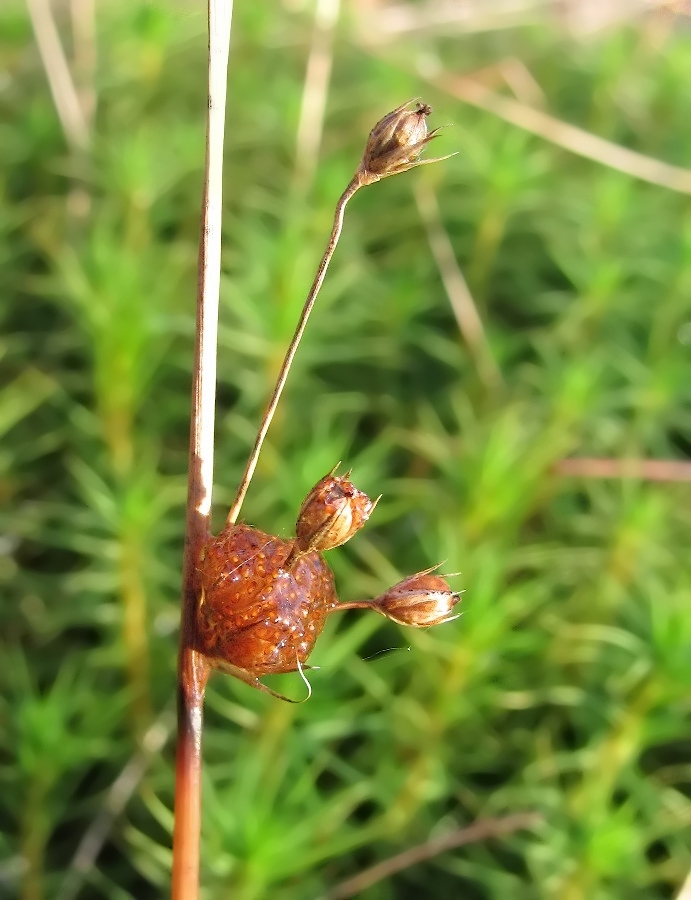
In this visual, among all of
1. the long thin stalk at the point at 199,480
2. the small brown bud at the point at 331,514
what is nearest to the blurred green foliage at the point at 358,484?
the long thin stalk at the point at 199,480

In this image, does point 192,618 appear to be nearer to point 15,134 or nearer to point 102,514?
point 102,514

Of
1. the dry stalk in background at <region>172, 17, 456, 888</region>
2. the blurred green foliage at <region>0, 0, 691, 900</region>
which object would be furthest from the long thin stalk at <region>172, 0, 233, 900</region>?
the blurred green foliage at <region>0, 0, 691, 900</region>

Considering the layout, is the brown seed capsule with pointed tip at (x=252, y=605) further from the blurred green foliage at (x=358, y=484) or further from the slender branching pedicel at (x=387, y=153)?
the blurred green foliage at (x=358, y=484)

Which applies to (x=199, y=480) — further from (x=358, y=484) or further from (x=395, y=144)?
(x=358, y=484)

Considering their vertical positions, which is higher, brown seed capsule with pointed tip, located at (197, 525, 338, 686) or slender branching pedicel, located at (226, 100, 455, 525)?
slender branching pedicel, located at (226, 100, 455, 525)

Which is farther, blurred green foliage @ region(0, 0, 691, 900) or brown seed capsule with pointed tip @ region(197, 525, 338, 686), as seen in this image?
blurred green foliage @ region(0, 0, 691, 900)

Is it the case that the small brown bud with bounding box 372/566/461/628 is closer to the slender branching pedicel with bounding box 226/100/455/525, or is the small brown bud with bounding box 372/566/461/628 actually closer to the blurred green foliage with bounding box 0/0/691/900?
the slender branching pedicel with bounding box 226/100/455/525

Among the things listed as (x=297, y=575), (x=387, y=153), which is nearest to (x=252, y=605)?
(x=297, y=575)

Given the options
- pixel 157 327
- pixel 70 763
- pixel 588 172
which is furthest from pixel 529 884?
pixel 588 172
